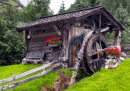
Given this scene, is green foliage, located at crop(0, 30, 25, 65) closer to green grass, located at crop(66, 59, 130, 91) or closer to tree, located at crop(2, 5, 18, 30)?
tree, located at crop(2, 5, 18, 30)

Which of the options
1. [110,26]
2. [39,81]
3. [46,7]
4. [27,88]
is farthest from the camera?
[46,7]

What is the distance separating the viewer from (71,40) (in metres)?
7.71

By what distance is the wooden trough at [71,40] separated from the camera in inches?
287

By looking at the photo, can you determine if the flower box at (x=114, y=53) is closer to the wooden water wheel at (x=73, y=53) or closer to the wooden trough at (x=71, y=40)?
the wooden trough at (x=71, y=40)

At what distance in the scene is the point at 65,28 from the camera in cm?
755

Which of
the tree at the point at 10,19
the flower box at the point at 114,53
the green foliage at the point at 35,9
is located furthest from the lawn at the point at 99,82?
the green foliage at the point at 35,9

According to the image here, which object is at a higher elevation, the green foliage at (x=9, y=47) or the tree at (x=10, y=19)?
the tree at (x=10, y=19)

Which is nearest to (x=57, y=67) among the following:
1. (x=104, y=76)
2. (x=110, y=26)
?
(x=104, y=76)

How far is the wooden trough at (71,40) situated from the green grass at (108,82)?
4.31ft

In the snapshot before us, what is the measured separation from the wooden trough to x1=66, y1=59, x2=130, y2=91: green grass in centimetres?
131

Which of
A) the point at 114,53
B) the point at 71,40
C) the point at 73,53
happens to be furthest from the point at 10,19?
the point at 114,53

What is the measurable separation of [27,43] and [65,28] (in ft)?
13.4

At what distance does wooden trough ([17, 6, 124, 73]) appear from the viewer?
728 cm

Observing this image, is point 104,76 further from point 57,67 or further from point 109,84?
point 57,67
